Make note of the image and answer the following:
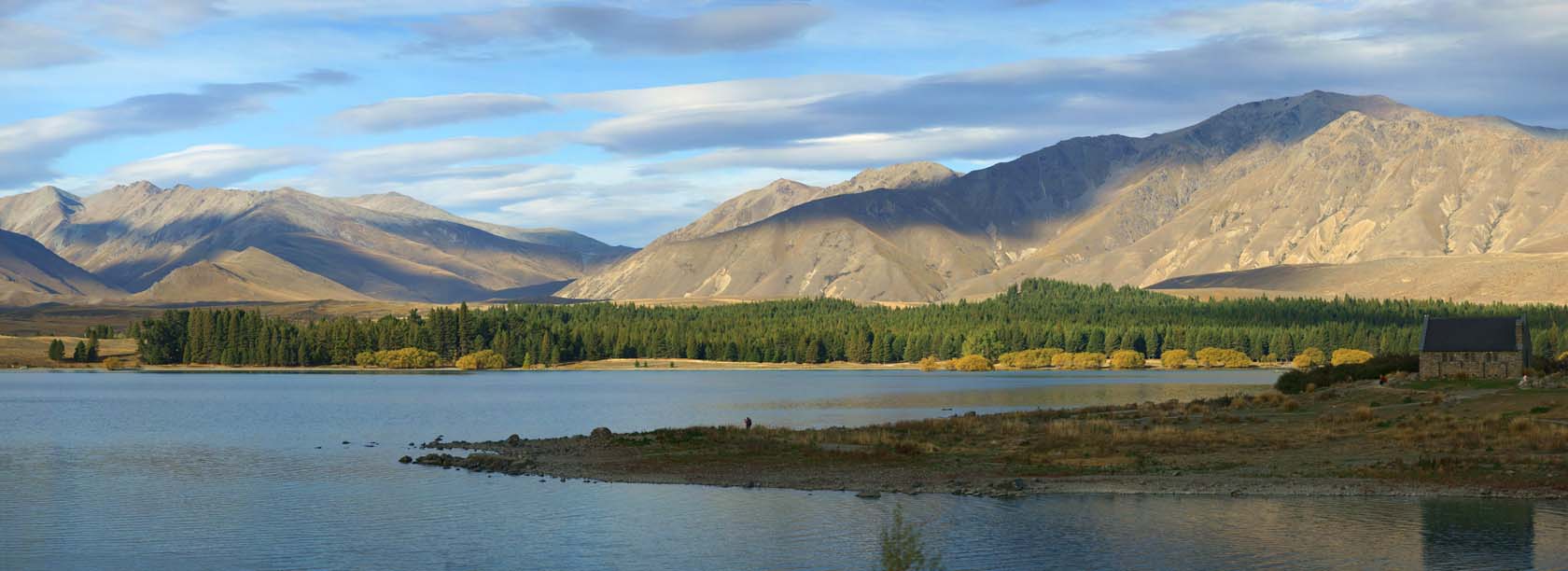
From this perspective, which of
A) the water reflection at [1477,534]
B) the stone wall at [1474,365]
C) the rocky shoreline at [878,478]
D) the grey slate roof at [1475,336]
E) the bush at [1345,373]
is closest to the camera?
the water reflection at [1477,534]

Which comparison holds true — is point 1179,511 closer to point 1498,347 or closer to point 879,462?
point 879,462

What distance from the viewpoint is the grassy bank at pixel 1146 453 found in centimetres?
4944

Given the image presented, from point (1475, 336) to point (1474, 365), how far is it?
1774mm

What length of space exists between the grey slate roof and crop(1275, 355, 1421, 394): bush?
4.28m

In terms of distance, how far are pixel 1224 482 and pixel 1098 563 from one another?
46.7ft

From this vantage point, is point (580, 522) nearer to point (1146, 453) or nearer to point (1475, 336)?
point (1146, 453)

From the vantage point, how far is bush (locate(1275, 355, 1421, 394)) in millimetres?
93750

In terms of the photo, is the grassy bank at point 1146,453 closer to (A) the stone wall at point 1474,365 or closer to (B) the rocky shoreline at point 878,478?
(B) the rocky shoreline at point 878,478

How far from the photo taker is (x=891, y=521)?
43.5 meters

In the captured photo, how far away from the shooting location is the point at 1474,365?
288 ft

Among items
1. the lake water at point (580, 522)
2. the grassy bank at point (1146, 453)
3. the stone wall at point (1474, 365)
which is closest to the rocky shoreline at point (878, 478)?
the grassy bank at point (1146, 453)

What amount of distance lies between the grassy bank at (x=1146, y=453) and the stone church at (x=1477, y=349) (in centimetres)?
1220

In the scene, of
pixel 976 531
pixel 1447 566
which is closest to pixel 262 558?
pixel 976 531

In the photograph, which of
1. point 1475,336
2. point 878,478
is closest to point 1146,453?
point 878,478
